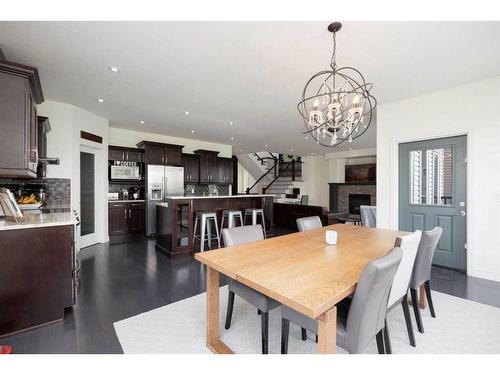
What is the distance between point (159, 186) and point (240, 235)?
14.2 ft

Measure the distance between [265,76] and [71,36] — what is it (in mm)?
2062

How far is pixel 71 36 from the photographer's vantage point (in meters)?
2.19

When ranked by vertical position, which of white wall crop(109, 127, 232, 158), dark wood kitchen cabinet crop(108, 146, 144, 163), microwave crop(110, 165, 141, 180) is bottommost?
microwave crop(110, 165, 141, 180)

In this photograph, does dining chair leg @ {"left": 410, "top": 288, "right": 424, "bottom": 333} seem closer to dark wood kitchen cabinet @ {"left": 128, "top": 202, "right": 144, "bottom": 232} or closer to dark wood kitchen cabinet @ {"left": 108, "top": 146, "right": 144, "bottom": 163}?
dark wood kitchen cabinet @ {"left": 128, "top": 202, "right": 144, "bottom": 232}

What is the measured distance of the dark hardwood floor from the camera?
1787 mm

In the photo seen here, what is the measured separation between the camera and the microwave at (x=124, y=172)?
550cm

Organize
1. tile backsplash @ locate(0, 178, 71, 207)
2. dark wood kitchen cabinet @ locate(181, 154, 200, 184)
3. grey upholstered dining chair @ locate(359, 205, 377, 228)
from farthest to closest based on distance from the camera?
dark wood kitchen cabinet @ locate(181, 154, 200, 184)
grey upholstered dining chair @ locate(359, 205, 377, 228)
tile backsplash @ locate(0, 178, 71, 207)

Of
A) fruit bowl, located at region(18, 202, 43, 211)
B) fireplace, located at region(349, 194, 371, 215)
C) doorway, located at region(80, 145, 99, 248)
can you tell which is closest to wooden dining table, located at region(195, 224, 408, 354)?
fruit bowl, located at region(18, 202, 43, 211)

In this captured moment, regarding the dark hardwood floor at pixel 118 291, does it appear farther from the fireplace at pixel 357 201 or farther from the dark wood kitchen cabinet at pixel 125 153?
the fireplace at pixel 357 201

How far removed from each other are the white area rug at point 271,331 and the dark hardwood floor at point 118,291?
0.51 feet

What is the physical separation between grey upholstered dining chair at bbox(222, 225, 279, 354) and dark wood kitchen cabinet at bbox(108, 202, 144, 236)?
4.36m

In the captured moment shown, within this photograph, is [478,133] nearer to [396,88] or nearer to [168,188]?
[396,88]
